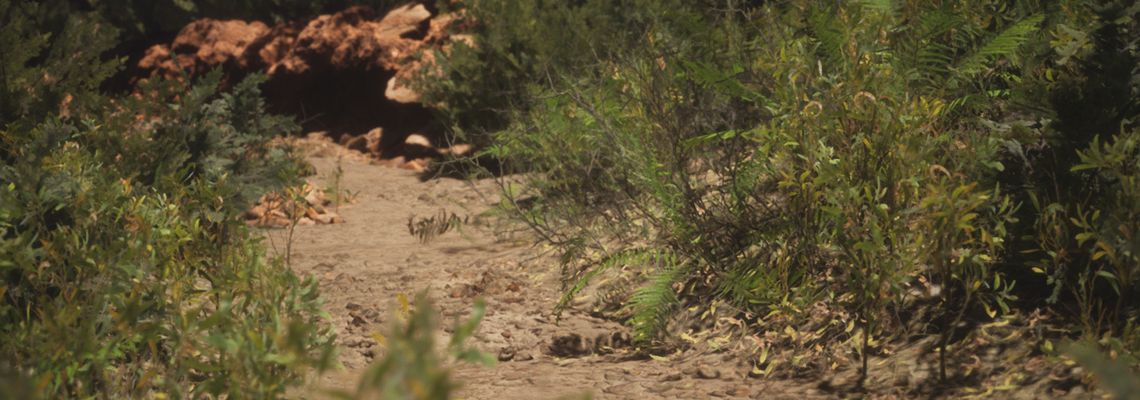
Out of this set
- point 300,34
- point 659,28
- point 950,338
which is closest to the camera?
point 950,338

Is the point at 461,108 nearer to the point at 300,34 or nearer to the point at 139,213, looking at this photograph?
the point at 300,34

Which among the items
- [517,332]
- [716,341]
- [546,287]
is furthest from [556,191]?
[716,341]

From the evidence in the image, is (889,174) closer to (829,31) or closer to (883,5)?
(829,31)

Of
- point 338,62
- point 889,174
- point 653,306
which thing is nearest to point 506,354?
point 653,306

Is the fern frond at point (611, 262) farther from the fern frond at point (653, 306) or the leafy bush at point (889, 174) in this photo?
the fern frond at point (653, 306)

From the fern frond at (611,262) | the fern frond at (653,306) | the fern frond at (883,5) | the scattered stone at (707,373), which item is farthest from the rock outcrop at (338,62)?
the scattered stone at (707,373)

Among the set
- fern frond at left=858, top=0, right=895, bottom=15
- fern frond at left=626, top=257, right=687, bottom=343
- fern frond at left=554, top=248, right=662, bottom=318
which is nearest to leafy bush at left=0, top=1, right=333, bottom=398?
fern frond at left=554, top=248, right=662, bottom=318

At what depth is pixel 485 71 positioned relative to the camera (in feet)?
29.7

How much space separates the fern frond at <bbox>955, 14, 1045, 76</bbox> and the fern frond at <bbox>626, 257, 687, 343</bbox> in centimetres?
136

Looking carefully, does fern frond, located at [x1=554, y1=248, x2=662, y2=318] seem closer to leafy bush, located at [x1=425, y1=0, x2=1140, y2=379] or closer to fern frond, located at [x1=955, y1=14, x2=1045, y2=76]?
leafy bush, located at [x1=425, y1=0, x2=1140, y2=379]

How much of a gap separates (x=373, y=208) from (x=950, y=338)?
5.03 m

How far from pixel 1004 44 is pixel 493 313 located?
230 cm

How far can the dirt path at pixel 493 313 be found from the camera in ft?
11.5

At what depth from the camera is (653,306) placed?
13.3 ft
